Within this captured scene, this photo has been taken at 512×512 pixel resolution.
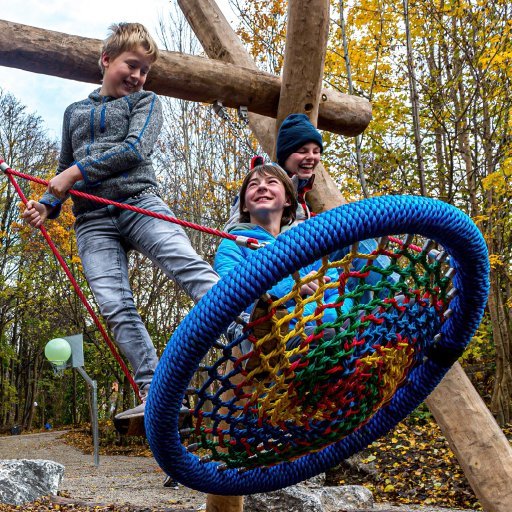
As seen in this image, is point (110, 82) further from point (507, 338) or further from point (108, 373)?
point (108, 373)

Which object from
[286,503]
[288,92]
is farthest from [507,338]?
[288,92]

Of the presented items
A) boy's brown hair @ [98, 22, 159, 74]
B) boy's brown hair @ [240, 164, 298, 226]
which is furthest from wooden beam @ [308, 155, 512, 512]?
boy's brown hair @ [98, 22, 159, 74]

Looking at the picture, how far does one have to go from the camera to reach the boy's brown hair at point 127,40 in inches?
78.9

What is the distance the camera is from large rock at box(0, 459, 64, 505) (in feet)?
19.5

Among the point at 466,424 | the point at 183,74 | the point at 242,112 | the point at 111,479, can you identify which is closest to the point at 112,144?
the point at 183,74

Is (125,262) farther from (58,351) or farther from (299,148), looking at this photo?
(58,351)

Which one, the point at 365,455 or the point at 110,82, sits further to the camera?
the point at 365,455

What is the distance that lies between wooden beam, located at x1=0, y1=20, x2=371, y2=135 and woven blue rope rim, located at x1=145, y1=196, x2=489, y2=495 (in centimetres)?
166

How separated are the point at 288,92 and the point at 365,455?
4.93 meters

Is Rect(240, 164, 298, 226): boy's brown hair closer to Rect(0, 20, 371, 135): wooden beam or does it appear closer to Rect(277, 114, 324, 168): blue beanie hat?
Rect(277, 114, 324, 168): blue beanie hat

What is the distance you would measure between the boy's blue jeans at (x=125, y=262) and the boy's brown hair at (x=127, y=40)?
1.56 ft

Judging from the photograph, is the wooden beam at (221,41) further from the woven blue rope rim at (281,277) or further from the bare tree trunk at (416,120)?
the woven blue rope rim at (281,277)

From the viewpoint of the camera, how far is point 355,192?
8.22 meters

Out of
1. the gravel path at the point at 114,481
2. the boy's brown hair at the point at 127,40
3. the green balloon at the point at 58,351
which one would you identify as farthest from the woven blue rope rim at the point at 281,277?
the green balloon at the point at 58,351
